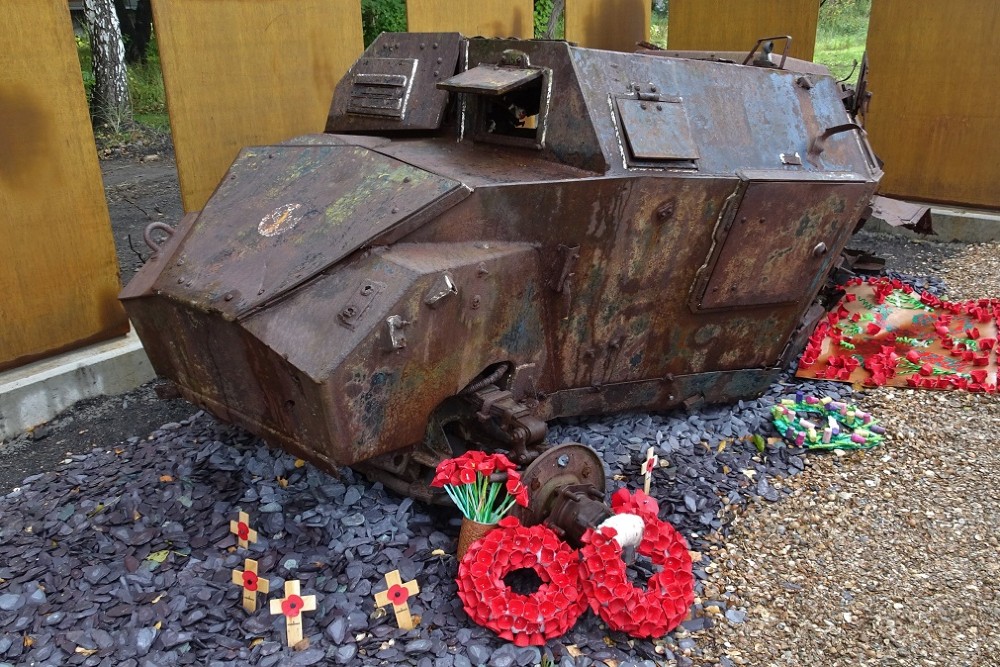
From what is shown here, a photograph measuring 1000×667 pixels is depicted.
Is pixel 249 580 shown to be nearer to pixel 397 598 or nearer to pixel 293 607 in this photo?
pixel 293 607

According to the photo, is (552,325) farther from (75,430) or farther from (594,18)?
(594,18)

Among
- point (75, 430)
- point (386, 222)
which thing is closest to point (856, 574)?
point (386, 222)

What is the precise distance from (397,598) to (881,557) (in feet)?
7.00

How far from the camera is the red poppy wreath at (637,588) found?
311cm

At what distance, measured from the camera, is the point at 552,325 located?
377 cm

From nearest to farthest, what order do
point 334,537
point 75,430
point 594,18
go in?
point 334,537, point 75,430, point 594,18

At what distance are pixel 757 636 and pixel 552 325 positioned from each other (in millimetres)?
1522

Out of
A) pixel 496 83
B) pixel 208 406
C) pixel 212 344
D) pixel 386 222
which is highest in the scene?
pixel 496 83

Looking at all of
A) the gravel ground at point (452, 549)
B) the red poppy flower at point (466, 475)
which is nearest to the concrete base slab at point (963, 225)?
the gravel ground at point (452, 549)

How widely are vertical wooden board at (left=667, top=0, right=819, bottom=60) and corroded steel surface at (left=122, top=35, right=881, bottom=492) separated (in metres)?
4.47

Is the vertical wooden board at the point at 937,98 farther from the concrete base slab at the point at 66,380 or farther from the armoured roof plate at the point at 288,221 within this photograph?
the concrete base slab at the point at 66,380

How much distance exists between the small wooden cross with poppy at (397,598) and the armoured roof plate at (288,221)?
1134 millimetres

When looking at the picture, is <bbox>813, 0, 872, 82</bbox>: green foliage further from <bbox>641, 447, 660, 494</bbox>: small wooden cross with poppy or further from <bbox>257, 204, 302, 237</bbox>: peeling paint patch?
<bbox>257, 204, 302, 237</bbox>: peeling paint patch

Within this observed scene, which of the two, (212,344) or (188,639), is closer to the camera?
(188,639)
